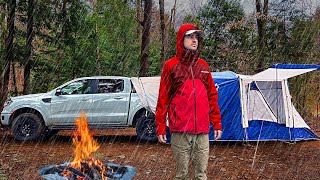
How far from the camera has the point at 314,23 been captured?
64.5 feet

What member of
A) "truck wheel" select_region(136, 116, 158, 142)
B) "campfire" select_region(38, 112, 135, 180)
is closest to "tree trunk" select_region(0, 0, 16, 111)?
"truck wheel" select_region(136, 116, 158, 142)

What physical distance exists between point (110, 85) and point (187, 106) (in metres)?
6.42

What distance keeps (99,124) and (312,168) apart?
17.1 ft

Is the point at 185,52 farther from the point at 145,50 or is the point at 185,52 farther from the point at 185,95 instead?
the point at 145,50

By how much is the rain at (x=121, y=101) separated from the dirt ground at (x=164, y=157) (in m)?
0.02

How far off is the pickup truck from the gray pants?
5894 millimetres

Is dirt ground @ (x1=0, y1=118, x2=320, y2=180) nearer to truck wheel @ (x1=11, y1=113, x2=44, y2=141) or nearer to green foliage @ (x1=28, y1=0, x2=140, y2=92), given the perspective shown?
truck wheel @ (x1=11, y1=113, x2=44, y2=141)

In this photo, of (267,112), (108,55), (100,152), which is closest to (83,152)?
(100,152)

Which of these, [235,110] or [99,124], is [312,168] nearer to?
[235,110]

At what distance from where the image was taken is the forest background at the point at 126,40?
47.8 feet

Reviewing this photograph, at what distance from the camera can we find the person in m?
3.95

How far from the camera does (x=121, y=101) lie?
32.7 feet

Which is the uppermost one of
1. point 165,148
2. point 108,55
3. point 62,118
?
point 108,55

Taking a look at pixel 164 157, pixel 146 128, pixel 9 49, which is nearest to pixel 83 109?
A: pixel 146 128
